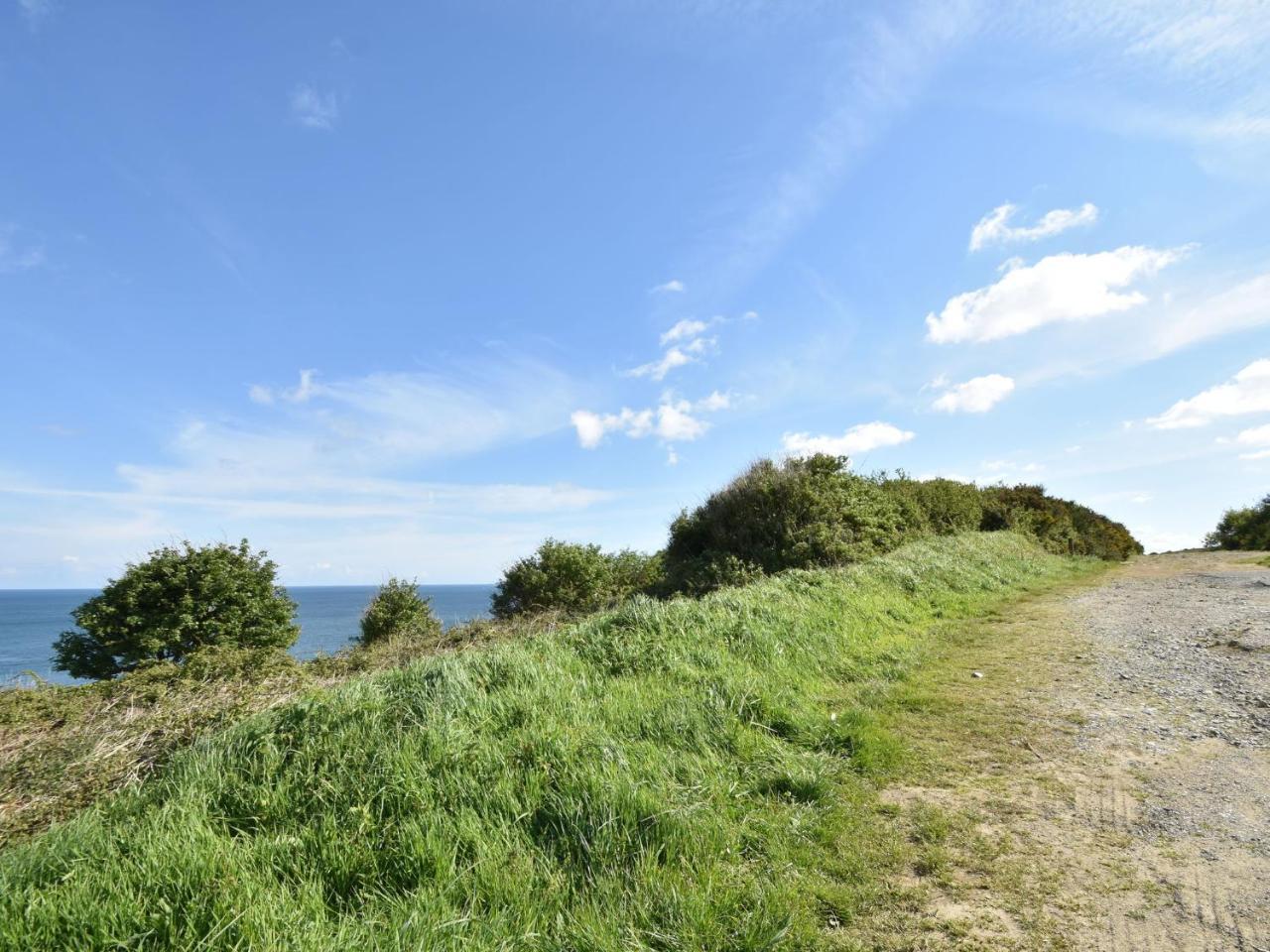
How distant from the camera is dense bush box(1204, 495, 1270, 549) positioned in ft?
98.3

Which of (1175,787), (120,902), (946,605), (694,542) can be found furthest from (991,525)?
(120,902)

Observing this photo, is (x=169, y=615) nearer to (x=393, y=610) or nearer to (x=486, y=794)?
(x=393, y=610)

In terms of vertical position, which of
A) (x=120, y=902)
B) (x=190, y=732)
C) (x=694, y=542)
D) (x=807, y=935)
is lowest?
(x=807, y=935)

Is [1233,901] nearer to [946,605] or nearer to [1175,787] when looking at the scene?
[1175,787]

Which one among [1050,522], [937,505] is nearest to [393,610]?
[937,505]

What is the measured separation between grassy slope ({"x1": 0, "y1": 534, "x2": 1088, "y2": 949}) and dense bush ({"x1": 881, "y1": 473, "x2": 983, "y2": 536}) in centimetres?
1541

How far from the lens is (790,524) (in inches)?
625

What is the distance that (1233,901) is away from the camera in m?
2.83

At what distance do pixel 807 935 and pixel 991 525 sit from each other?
2704cm

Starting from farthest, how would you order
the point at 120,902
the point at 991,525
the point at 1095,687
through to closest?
the point at 991,525, the point at 1095,687, the point at 120,902

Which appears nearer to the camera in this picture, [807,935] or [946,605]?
[807,935]

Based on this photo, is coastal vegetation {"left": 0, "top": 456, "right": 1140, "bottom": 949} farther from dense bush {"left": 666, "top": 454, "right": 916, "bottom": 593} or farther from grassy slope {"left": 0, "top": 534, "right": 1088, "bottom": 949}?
dense bush {"left": 666, "top": 454, "right": 916, "bottom": 593}

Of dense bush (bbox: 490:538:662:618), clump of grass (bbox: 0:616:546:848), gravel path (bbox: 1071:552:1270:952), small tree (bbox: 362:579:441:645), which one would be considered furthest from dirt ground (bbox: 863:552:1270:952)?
small tree (bbox: 362:579:441:645)

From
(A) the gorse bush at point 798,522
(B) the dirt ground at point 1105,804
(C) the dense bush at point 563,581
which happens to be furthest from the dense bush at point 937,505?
(B) the dirt ground at point 1105,804
